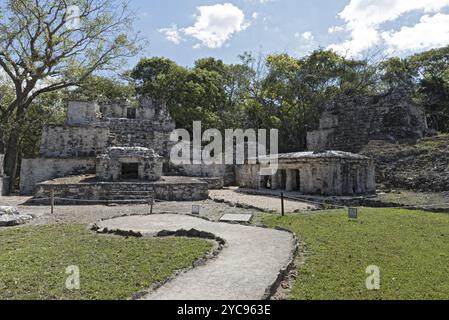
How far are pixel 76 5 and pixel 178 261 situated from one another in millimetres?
19715

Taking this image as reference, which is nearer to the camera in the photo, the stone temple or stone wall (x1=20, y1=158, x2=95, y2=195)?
the stone temple

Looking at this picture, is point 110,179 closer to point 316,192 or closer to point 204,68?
point 316,192

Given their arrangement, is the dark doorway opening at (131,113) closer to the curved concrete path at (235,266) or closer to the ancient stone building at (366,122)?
the ancient stone building at (366,122)

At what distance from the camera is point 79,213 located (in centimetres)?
1148

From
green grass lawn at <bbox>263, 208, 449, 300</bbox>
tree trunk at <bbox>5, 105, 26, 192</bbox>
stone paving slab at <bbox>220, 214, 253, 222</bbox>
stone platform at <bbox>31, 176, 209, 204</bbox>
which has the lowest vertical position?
green grass lawn at <bbox>263, 208, 449, 300</bbox>

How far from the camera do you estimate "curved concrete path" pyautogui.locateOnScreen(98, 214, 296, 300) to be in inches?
172

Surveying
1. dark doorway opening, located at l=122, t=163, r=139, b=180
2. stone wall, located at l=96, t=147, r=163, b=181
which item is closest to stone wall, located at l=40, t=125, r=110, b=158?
dark doorway opening, located at l=122, t=163, r=139, b=180

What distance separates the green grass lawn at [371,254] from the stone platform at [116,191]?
562cm

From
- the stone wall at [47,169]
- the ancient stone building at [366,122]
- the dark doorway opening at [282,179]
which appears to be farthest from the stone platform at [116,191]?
the ancient stone building at [366,122]

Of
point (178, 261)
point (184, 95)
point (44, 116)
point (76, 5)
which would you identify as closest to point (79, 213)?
point (178, 261)

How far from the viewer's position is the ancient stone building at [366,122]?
22.7 meters

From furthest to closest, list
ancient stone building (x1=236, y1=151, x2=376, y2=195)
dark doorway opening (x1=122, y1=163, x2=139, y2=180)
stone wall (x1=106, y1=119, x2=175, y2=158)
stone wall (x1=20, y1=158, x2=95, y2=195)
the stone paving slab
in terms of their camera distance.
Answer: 1. stone wall (x1=106, y1=119, x2=175, y2=158)
2. stone wall (x1=20, y1=158, x2=95, y2=195)
3. dark doorway opening (x1=122, y1=163, x2=139, y2=180)
4. ancient stone building (x1=236, y1=151, x2=376, y2=195)
5. the stone paving slab

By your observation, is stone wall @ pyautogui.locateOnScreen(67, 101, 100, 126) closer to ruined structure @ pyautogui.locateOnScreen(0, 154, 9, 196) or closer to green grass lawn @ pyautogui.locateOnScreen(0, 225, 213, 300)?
ruined structure @ pyautogui.locateOnScreen(0, 154, 9, 196)

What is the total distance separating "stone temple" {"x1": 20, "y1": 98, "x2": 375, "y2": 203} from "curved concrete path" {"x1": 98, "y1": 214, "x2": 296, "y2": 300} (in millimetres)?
5970
